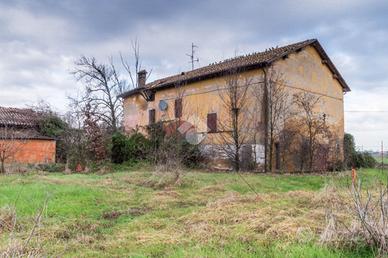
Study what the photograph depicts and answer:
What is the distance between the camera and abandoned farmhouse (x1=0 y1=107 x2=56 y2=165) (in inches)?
873

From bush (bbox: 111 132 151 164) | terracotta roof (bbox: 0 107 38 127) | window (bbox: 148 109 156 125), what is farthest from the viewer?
terracotta roof (bbox: 0 107 38 127)

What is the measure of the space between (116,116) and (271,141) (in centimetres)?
2036

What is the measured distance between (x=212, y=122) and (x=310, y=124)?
5.63 m

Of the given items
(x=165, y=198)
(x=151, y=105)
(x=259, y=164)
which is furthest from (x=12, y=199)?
(x=151, y=105)

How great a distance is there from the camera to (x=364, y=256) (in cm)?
449

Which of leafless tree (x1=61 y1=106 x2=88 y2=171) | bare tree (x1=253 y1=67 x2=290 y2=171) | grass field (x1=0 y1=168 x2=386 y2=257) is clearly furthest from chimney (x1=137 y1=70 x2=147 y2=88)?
grass field (x1=0 y1=168 x2=386 y2=257)

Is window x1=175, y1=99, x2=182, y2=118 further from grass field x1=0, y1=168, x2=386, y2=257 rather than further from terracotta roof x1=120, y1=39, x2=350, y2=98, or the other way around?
grass field x1=0, y1=168, x2=386, y2=257

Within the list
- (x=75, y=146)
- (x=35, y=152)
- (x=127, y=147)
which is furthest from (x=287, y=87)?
(x=35, y=152)

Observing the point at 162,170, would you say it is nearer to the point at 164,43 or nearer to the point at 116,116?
the point at 164,43

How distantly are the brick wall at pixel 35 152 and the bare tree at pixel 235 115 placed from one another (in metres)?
13.1

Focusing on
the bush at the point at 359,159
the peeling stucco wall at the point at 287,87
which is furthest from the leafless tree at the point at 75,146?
the bush at the point at 359,159

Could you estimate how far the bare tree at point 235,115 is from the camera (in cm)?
2016

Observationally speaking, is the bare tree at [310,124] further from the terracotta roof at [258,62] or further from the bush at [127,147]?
the bush at [127,147]

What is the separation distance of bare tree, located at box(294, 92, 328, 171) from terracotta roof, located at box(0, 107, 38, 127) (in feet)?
67.2
